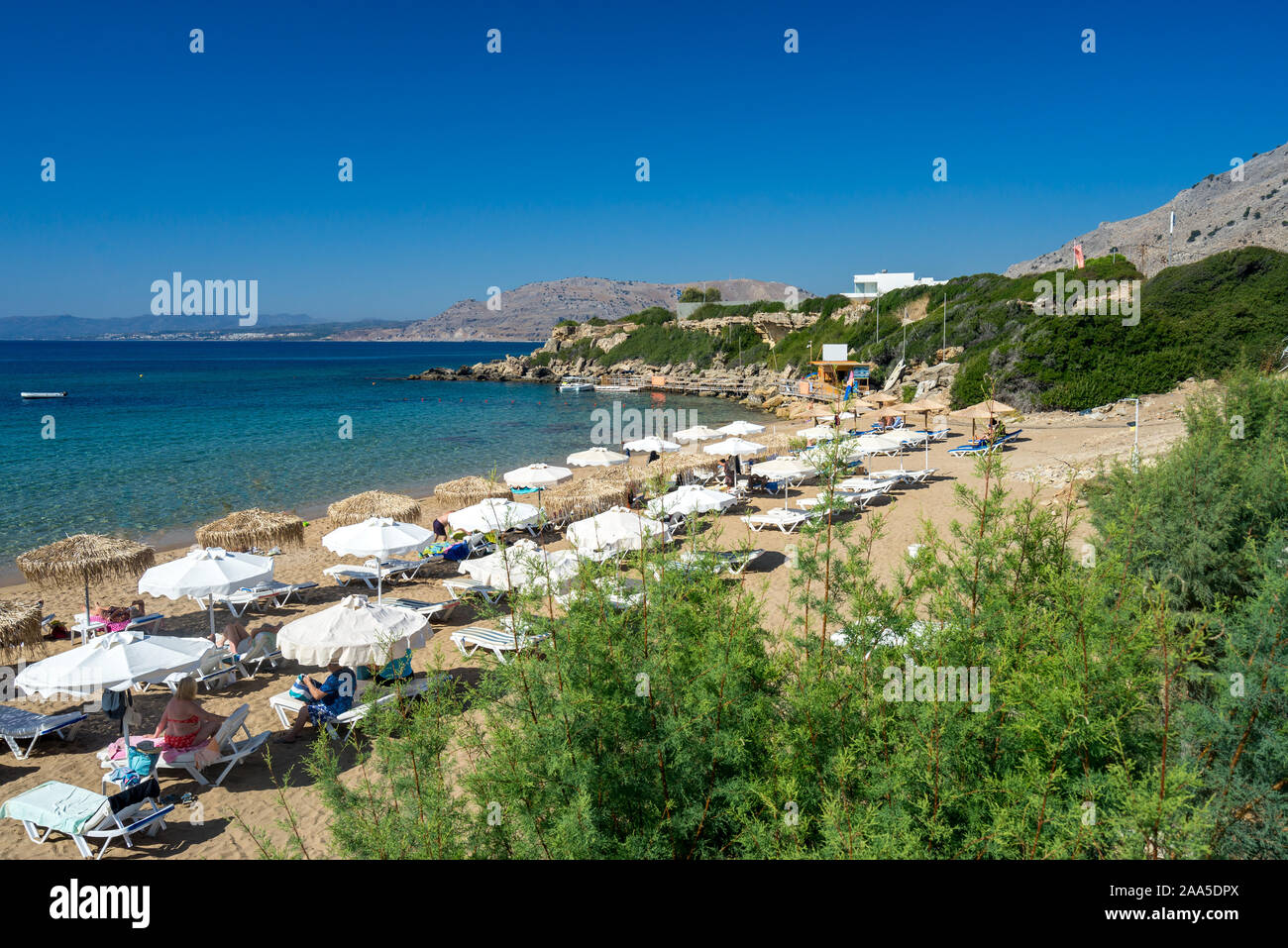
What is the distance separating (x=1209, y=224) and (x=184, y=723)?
293 feet

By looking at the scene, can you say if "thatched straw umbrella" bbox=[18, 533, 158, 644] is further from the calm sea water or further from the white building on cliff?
the white building on cliff

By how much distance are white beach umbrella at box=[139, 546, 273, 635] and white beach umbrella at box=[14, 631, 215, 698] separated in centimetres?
186

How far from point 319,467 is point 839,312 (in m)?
49.1

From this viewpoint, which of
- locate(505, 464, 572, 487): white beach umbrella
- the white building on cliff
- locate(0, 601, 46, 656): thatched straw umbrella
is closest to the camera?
locate(0, 601, 46, 656): thatched straw umbrella

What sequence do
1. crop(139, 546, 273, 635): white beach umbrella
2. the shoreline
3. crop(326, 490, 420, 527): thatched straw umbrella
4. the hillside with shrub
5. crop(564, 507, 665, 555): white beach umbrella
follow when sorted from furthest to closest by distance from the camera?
the hillside with shrub < the shoreline < crop(326, 490, 420, 527): thatched straw umbrella < crop(564, 507, 665, 555): white beach umbrella < crop(139, 546, 273, 635): white beach umbrella

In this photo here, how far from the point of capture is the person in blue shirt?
7789 millimetres

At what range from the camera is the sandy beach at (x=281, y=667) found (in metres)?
6.14

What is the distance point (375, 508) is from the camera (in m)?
13.8

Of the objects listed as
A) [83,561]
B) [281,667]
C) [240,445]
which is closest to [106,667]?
[281,667]

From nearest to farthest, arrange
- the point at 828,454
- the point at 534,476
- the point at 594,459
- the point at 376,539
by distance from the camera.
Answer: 1. the point at 828,454
2. the point at 376,539
3. the point at 534,476
4. the point at 594,459

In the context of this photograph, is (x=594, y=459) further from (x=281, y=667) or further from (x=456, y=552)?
(x=281, y=667)

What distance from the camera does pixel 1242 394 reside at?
→ 294 inches

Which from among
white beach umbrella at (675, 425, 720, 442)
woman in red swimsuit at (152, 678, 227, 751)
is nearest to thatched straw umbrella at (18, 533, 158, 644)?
woman in red swimsuit at (152, 678, 227, 751)
